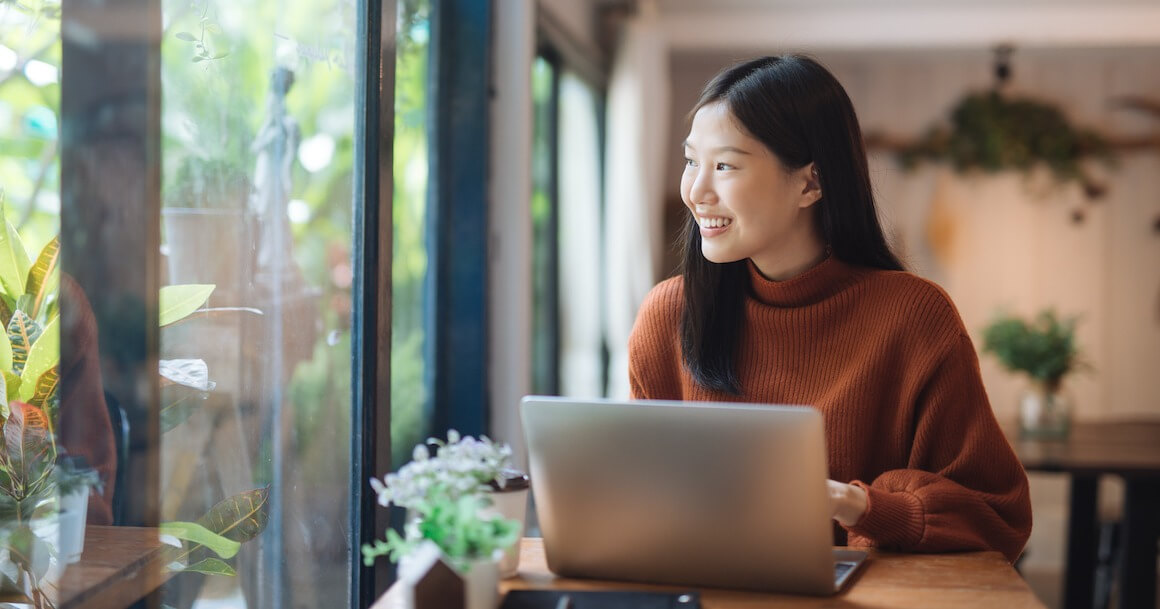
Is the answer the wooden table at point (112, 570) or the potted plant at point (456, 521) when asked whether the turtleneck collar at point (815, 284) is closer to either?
the potted plant at point (456, 521)

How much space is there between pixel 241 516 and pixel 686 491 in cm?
79

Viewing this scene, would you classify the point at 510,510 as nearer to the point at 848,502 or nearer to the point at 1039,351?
the point at 848,502

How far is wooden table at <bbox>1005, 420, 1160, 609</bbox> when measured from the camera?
9.70 ft

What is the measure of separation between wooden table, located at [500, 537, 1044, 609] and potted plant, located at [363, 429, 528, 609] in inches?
4.8

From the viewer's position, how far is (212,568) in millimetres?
1460

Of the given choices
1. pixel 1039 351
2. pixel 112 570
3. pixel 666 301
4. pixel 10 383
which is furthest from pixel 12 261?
pixel 1039 351

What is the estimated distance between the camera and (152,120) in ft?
4.15

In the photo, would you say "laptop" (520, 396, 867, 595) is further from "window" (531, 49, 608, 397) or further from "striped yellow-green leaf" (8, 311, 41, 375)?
"window" (531, 49, 608, 397)

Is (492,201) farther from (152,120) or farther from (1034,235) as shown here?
(1034,235)

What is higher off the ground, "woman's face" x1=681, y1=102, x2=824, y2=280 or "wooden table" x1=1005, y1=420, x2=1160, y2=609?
"woman's face" x1=681, y1=102, x2=824, y2=280

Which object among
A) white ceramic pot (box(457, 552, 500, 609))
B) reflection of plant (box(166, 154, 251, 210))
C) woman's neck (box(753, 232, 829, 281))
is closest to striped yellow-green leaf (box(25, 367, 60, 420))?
reflection of plant (box(166, 154, 251, 210))

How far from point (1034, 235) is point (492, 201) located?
11.3ft

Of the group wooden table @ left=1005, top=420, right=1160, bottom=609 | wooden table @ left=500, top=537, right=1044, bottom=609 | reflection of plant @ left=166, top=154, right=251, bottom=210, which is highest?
reflection of plant @ left=166, top=154, right=251, bottom=210

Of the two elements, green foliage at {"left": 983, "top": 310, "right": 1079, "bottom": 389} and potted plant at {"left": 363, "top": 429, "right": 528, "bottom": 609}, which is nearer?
potted plant at {"left": 363, "top": 429, "right": 528, "bottom": 609}
